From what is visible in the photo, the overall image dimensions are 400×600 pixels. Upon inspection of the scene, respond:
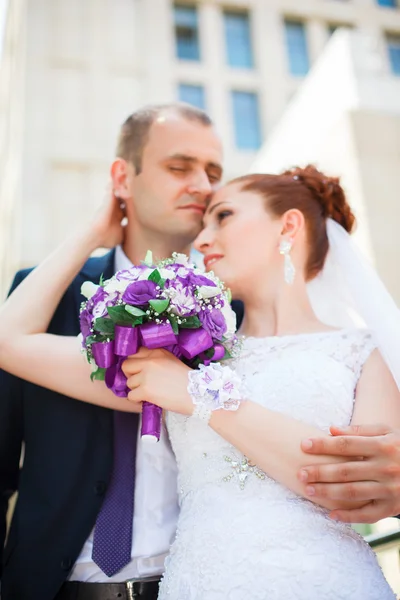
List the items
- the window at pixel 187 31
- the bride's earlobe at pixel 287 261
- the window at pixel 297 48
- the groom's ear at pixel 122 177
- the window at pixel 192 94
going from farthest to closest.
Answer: the window at pixel 297 48 → the window at pixel 187 31 → the window at pixel 192 94 → the groom's ear at pixel 122 177 → the bride's earlobe at pixel 287 261

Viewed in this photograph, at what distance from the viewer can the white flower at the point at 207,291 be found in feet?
5.79

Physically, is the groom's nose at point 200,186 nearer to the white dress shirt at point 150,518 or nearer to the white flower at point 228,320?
the white flower at point 228,320

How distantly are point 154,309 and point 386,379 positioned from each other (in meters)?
0.80

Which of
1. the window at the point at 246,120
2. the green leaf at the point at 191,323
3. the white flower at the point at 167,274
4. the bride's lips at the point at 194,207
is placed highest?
the window at the point at 246,120

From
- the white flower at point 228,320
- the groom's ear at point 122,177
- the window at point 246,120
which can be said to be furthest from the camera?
the window at point 246,120

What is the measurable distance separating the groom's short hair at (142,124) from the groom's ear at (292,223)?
797mm

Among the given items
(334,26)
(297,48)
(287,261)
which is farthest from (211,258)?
(334,26)

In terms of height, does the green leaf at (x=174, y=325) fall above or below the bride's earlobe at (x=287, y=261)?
below

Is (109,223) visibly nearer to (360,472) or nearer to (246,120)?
(360,472)

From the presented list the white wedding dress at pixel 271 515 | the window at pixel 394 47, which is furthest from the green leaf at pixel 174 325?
the window at pixel 394 47

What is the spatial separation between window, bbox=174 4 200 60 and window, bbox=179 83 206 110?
105cm

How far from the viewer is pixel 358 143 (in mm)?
5055

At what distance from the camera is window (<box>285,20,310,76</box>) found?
15.3 meters

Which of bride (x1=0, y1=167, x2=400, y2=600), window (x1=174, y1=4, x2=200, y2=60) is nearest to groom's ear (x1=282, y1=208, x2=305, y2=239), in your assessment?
bride (x1=0, y1=167, x2=400, y2=600)
